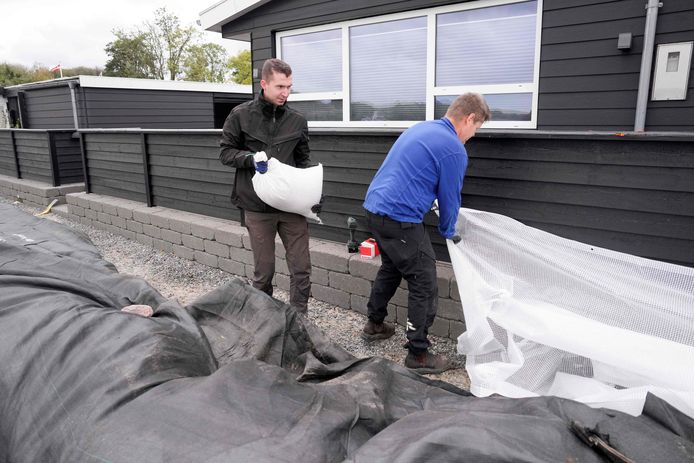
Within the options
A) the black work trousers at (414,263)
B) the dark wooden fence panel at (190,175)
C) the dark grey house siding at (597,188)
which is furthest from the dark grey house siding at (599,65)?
the dark wooden fence panel at (190,175)

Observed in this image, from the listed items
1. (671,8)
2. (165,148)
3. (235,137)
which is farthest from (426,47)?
(165,148)

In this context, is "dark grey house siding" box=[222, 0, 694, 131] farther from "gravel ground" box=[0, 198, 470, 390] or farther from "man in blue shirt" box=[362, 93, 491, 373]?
"gravel ground" box=[0, 198, 470, 390]

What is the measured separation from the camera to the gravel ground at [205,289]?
11.6 ft

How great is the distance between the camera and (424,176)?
2893mm

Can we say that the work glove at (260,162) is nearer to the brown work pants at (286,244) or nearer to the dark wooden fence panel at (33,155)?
the brown work pants at (286,244)

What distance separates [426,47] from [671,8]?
2167 mm

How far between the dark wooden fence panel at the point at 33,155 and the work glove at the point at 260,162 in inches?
290

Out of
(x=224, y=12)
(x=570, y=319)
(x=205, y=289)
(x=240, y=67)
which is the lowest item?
(x=205, y=289)

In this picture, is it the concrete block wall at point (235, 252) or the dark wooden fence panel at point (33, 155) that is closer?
the concrete block wall at point (235, 252)

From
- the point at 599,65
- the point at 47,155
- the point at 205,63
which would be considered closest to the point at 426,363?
the point at 599,65

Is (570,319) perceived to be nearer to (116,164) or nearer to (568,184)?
(568,184)

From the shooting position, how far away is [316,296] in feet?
14.6

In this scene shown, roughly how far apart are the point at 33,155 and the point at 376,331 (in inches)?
344

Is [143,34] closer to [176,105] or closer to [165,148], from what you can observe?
[176,105]
